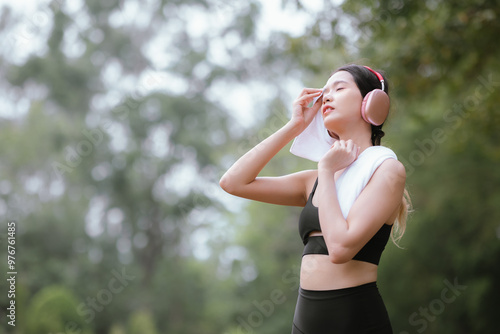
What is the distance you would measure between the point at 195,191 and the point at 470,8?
42.6 ft

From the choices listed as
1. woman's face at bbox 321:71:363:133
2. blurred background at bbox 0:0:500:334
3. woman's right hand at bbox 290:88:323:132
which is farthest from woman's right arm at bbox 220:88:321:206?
blurred background at bbox 0:0:500:334

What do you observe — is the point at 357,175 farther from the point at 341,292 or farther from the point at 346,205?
the point at 341,292

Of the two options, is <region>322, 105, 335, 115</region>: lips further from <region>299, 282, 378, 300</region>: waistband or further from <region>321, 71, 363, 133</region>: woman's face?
<region>299, 282, 378, 300</region>: waistband

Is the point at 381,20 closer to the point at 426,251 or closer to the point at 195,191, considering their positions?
the point at 426,251

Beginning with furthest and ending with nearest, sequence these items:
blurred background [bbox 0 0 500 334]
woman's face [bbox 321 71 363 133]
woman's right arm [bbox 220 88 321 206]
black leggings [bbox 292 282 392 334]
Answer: blurred background [bbox 0 0 500 334], woman's right arm [bbox 220 88 321 206], woman's face [bbox 321 71 363 133], black leggings [bbox 292 282 392 334]

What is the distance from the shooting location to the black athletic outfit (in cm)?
180

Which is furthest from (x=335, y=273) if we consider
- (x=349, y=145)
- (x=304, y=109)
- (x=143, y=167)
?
(x=143, y=167)

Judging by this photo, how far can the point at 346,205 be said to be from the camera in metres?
1.82

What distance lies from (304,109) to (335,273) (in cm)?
69

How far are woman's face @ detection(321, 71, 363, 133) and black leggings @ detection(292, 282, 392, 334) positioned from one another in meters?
0.57

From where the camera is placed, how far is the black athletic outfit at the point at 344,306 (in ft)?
5.91

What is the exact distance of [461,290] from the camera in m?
10.6

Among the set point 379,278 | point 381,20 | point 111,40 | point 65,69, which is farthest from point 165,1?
point 381,20

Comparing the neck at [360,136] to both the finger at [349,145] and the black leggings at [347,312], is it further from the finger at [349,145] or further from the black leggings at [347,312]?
the black leggings at [347,312]
